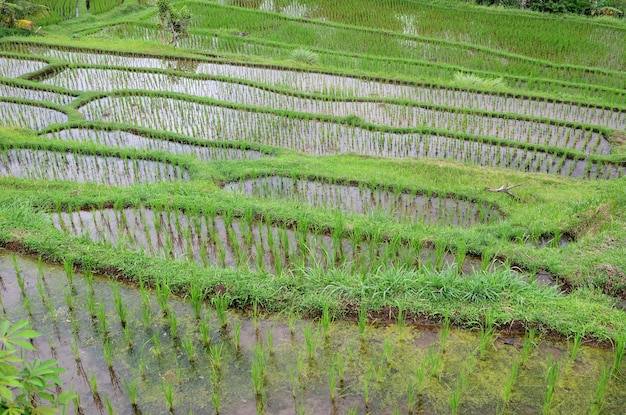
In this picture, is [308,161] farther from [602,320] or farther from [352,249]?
[602,320]

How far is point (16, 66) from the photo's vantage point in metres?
11.2

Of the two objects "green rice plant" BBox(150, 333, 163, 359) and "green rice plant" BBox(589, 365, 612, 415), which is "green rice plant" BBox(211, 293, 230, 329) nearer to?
"green rice plant" BBox(150, 333, 163, 359)

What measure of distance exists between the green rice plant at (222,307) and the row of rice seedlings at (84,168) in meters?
3.23

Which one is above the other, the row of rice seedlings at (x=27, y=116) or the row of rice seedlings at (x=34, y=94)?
the row of rice seedlings at (x=34, y=94)

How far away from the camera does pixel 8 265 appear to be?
4.61m

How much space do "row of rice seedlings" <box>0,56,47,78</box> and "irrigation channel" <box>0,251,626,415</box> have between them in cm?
835

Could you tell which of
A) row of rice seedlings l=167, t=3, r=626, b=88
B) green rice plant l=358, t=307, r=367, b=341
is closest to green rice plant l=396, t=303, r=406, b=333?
green rice plant l=358, t=307, r=367, b=341

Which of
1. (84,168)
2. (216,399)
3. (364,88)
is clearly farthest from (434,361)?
(364,88)

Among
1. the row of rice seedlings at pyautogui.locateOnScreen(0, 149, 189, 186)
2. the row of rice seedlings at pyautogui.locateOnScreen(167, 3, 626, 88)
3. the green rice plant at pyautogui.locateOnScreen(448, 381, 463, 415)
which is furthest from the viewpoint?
the row of rice seedlings at pyautogui.locateOnScreen(167, 3, 626, 88)

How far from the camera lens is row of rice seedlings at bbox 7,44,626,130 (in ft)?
30.9

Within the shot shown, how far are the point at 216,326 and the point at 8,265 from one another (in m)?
2.08

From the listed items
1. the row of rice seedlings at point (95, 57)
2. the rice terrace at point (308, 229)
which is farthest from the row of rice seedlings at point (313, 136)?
the row of rice seedlings at point (95, 57)

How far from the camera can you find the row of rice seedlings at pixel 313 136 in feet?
25.2

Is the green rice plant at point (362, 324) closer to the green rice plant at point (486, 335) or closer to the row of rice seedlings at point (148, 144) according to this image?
the green rice plant at point (486, 335)
